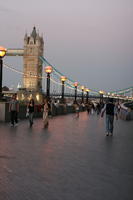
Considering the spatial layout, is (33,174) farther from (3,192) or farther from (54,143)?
(54,143)

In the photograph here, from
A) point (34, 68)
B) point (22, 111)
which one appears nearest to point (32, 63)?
point (34, 68)

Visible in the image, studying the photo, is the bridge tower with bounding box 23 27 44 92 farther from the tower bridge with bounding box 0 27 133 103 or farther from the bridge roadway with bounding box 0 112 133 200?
the bridge roadway with bounding box 0 112 133 200

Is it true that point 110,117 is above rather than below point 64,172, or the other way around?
above

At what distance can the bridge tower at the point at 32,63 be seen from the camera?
93.6m

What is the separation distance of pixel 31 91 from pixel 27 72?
13.6m

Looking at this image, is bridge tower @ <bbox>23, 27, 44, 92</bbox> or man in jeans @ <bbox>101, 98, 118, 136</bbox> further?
bridge tower @ <bbox>23, 27, 44, 92</bbox>

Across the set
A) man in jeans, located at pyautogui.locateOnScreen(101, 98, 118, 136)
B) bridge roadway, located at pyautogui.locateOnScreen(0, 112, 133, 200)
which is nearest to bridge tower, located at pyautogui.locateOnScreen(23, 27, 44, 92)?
man in jeans, located at pyautogui.locateOnScreen(101, 98, 118, 136)

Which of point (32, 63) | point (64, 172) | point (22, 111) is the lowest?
point (64, 172)

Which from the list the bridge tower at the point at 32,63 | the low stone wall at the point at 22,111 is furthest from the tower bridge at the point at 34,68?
the low stone wall at the point at 22,111

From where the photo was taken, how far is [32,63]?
99000 mm

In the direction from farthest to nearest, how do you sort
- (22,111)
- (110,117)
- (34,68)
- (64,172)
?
(34,68)
(22,111)
(110,117)
(64,172)

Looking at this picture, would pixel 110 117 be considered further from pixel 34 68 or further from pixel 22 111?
pixel 34 68

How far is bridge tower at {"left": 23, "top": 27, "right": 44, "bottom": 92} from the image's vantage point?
93562mm

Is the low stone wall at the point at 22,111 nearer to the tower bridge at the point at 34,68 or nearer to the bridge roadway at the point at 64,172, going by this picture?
the bridge roadway at the point at 64,172
